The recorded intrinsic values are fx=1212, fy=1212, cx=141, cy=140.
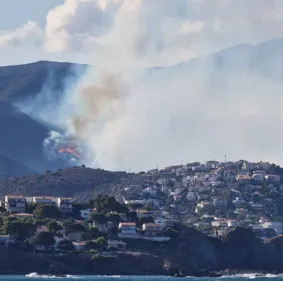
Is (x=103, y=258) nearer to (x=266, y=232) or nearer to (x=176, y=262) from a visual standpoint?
(x=176, y=262)

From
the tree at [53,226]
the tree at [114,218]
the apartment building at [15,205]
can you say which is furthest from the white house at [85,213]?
the tree at [53,226]

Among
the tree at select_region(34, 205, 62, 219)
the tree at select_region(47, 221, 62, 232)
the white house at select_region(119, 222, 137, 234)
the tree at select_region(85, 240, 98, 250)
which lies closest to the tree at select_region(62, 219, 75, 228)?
the tree at select_region(47, 221, 62, 232)

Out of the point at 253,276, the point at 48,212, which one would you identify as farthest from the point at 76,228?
the point at 253,276

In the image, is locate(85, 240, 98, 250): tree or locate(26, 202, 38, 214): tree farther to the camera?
locate(26, 202, 38, 214): tree

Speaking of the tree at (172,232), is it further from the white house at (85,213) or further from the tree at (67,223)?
the tree at (67,223)

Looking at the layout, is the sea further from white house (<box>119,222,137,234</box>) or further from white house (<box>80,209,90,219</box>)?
white house (<box>80,209,90,219</box>)
